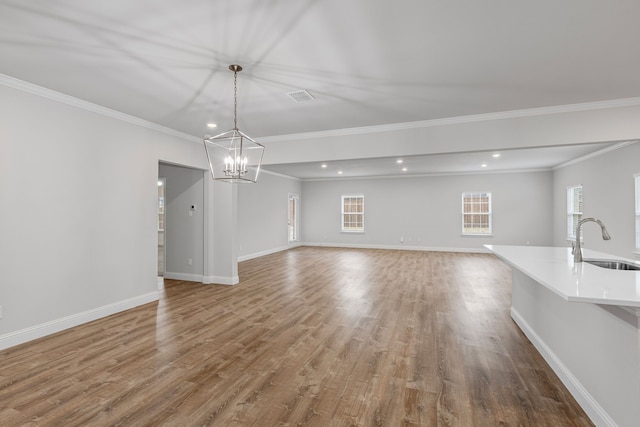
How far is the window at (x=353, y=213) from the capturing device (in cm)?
1117

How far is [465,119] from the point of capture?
421 cm

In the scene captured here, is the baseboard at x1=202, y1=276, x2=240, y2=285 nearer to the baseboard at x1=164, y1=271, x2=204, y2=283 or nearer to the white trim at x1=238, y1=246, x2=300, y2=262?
the baseboard at x1=164, y1=271, x2=204, y2=283

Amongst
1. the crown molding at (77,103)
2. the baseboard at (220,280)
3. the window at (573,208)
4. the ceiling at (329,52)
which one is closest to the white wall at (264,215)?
the baseboard at (220,280)

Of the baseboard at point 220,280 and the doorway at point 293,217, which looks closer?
the baseboard at point 220,280

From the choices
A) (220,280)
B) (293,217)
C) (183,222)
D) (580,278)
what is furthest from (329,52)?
(293,217)

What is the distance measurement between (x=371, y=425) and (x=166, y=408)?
1.40 m

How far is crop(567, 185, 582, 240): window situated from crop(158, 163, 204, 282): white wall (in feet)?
28.7

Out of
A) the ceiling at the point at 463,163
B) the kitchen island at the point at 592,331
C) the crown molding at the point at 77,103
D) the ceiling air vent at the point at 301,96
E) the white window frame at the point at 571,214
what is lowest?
the kitchen island at the point at 592,331

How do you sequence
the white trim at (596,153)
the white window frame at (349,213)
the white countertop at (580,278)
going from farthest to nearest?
1. the white window frame at (349,213)
2. the white trim at (596,153)
3. the white countertop at (580,278)

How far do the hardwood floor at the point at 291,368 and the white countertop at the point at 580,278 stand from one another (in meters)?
0.92

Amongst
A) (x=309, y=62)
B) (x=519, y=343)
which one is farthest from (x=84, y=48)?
(x=519, y=343)

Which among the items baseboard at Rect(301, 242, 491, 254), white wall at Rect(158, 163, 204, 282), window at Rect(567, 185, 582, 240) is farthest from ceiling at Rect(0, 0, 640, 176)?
baseboard at Rect(301, 242, 491, 254)

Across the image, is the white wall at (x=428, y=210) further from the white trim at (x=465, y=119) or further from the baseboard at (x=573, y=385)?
the baseboard at (x=573, y=385)

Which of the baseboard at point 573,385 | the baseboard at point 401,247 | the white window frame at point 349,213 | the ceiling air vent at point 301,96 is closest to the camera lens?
the baseboard at point 573,385
